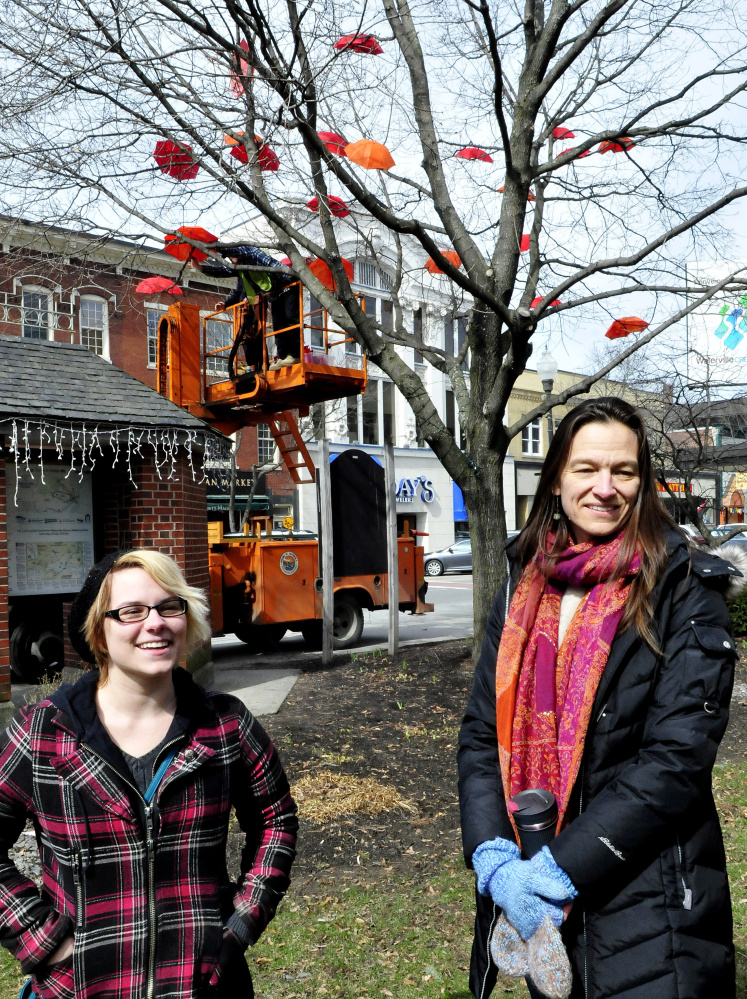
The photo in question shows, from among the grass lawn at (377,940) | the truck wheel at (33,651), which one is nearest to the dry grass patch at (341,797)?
the grass lawn at (377,940)

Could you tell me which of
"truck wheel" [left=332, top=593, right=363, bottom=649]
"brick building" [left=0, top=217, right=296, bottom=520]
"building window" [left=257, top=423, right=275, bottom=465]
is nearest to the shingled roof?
"truck wheel" [left=332, top=593, right=363, bottom=649]

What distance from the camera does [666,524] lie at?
6.88ft

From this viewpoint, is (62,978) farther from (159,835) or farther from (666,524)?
(666,524)

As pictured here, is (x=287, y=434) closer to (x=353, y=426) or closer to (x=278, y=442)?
(x=278, y=442)

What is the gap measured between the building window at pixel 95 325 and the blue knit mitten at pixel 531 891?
2371cm

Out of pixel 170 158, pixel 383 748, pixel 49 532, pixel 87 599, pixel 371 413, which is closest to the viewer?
pixel 87 599

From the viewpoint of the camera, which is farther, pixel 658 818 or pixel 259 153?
pixel 259 153

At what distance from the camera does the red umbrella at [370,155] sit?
6.93 meters

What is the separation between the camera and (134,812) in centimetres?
185

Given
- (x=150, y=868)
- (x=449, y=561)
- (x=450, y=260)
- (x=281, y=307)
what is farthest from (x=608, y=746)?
(x=449, y=561)

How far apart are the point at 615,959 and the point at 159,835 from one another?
102cm

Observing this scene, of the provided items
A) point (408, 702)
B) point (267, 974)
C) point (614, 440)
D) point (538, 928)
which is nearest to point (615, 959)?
point (538, 928)

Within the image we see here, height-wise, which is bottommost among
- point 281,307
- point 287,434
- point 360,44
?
point 287,434

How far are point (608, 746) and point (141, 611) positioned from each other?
1.12 metres
